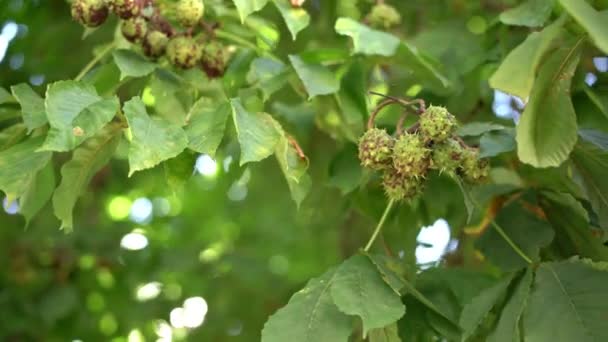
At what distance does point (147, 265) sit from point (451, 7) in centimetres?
191

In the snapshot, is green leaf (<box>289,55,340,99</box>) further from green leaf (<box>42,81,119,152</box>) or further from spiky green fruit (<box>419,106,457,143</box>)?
green leaf (<box>42,81,119,152</box>)

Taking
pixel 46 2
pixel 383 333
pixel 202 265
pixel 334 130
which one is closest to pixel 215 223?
pixel 202 265

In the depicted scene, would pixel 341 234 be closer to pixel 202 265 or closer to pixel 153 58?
pixel 202 265

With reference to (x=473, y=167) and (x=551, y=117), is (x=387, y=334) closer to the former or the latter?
(x=473, y=167)

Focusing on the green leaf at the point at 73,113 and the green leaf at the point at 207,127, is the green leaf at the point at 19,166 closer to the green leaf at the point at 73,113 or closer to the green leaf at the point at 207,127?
the green leaf at the point at 73,113

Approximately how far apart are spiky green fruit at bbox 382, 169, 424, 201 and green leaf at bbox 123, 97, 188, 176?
53 centimetres

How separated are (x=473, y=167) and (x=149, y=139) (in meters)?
0.82

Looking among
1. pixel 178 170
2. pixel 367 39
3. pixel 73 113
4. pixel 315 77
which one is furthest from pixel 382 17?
pixel 73 113

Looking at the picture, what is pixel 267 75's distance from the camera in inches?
105

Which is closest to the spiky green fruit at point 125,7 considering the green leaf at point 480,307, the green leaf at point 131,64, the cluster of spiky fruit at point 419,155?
the green leaf at point 131,64

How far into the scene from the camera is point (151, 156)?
2031mm

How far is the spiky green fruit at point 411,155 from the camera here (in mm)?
2172

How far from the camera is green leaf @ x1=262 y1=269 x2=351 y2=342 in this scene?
6.86 ft

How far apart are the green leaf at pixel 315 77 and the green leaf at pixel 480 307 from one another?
A: 708 millimetres
